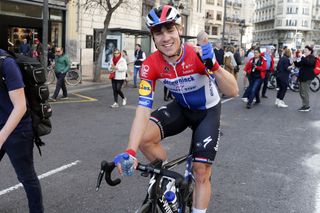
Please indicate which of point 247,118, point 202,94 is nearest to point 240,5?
point 247,118

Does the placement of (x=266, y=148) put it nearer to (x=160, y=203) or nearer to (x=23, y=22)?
(x=160, y=203)

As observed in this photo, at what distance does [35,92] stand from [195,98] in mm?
1396

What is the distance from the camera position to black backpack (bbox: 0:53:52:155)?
130 inches

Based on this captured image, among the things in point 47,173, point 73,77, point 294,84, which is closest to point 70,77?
point 73,77

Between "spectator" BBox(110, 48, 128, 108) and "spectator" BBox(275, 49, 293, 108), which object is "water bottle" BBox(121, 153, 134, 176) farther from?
"spectator" BBox(275, 49, 293, 108)

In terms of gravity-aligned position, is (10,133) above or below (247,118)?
above

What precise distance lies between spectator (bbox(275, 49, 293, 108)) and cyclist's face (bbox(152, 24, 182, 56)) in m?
10.7

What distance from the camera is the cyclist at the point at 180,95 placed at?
2896mm

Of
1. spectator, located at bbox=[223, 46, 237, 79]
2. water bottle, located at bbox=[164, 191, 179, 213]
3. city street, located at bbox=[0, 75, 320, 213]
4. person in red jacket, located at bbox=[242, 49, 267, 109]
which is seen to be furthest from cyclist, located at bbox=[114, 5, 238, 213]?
spectator, located at bbox=[223, 46, 237, 79]

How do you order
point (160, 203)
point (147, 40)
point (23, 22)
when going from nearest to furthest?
point (160, 203), point (23, 22), point (147, 40)

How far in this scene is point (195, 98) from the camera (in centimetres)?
331

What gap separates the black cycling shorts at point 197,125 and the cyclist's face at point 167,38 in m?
0.65

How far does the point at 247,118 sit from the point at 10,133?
8.21 metres

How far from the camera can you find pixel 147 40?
36.4 m
